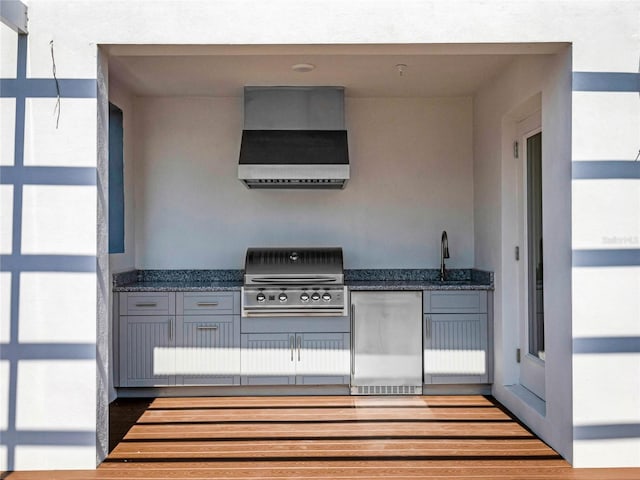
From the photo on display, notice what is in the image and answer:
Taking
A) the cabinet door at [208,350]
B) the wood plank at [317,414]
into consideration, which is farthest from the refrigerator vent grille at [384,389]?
the cabinet door at [208,350]

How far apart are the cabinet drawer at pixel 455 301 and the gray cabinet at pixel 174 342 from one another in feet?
5.10

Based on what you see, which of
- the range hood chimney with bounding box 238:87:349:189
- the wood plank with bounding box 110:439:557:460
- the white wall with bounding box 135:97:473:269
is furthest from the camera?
the white wall with bounding box 135:97:473:269

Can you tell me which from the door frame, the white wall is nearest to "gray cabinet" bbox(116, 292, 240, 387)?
the white wall

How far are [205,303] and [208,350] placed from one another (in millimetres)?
376

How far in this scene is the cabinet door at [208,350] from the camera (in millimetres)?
5191

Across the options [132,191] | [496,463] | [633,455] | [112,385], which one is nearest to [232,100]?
[132,191]

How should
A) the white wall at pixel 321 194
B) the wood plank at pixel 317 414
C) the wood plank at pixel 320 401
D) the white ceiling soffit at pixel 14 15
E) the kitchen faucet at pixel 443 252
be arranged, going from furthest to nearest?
the white wall at pixel 321 194 < the kitchen faucet at pixel 443 252 < the wood plank at pixel 320 401 < the wood plank at pixel 317 414 < the white ceiling soffit at pixel 14 15

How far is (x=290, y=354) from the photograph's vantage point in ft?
17.1

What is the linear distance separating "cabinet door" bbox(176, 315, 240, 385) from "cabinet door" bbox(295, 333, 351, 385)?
20.1 inches

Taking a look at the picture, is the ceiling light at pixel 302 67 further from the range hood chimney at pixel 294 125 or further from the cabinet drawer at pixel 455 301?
the cabinet drawer at pixel 455 301

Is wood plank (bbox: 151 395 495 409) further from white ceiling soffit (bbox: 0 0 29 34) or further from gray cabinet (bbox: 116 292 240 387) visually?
white ceiling soffit (bbox: 0 0 29 34)

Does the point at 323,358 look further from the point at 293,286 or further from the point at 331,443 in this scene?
the point at 331,443

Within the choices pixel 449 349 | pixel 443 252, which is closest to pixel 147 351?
pixel 449 349

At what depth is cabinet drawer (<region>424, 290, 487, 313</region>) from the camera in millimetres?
5219
